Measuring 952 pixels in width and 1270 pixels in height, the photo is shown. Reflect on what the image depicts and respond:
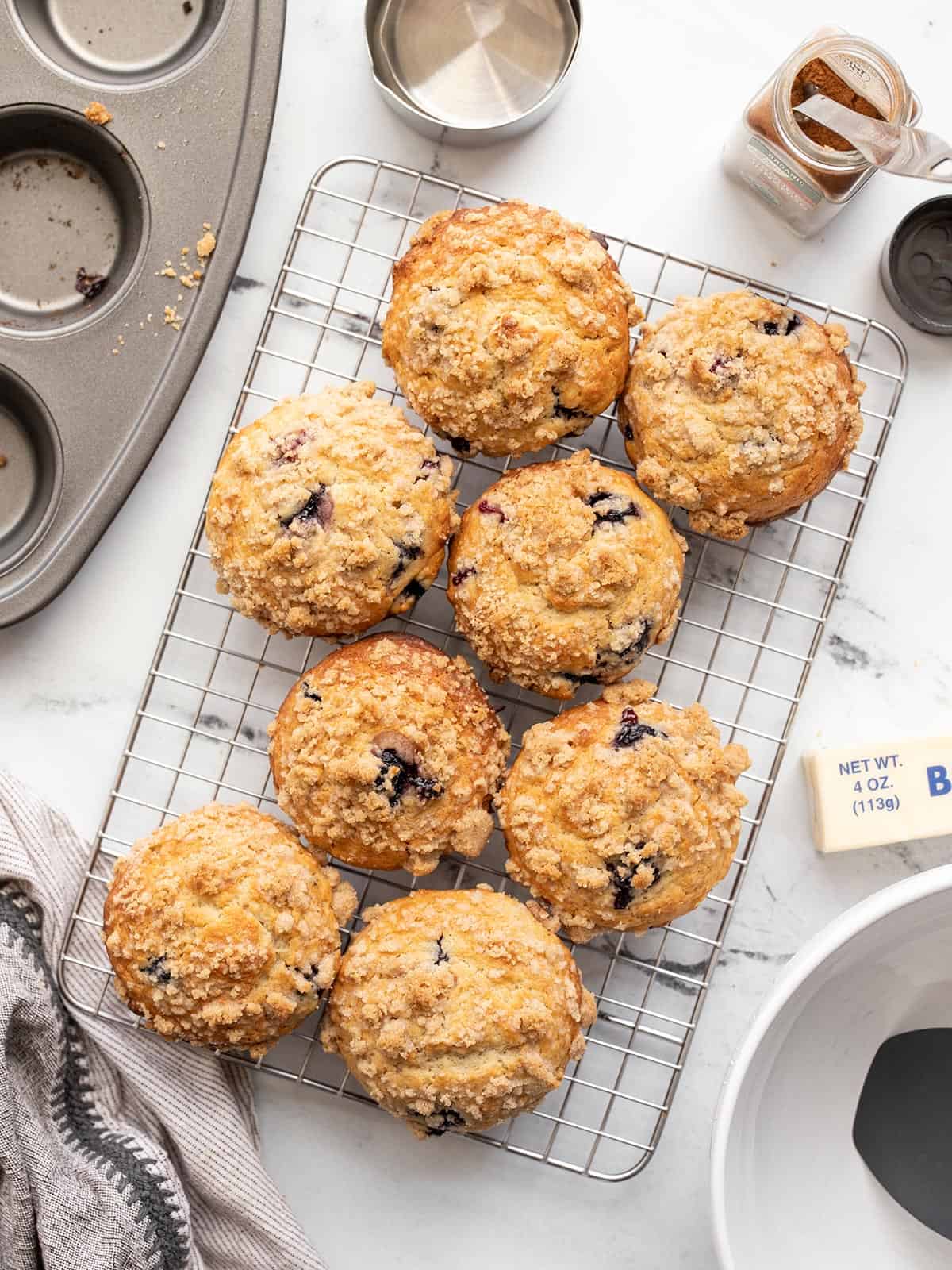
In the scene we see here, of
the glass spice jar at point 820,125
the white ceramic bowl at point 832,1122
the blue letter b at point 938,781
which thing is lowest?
the white ceramic bowl at point 832,1122

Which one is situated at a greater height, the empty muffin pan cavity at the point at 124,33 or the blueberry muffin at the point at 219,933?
the empty muffin pan cavity at the point at 124,33

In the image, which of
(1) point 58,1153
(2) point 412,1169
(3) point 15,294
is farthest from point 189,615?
(2) point 412,1169

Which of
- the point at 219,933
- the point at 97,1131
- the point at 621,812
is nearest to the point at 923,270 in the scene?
the point at 621,812

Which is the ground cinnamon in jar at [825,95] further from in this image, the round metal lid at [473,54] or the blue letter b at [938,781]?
the blue letter b at [938,781]

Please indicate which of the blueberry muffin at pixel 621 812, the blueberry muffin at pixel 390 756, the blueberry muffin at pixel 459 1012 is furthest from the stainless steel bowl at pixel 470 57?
the blueberry muffin at pixel 459 1012

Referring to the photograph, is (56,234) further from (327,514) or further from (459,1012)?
(459,1012)

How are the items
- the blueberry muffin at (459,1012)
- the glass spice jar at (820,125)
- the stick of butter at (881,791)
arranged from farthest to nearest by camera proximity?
the stick of butter at (881,791) < the glass spice jar at (820,125) < the blueberry muffin at (459,1012)

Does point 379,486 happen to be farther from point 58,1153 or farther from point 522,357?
point 58,1153

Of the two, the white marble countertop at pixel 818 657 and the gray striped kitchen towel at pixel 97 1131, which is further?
the white marble countertop at pixel 818 657
